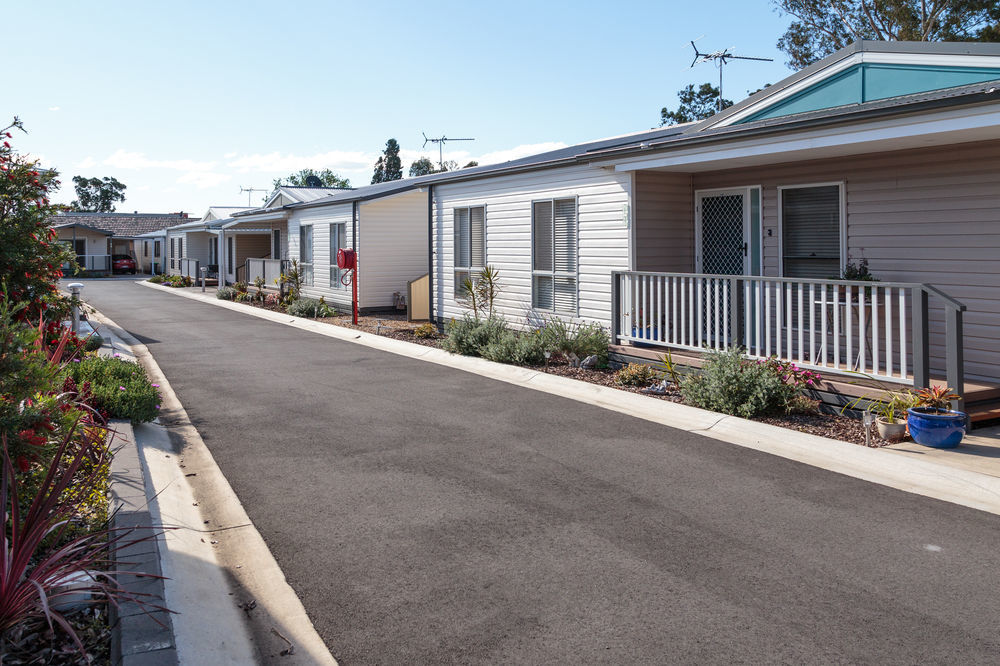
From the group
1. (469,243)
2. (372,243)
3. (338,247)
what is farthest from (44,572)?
(338,247)

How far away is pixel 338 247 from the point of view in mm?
23000

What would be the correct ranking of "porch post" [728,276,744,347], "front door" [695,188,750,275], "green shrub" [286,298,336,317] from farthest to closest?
"green shrub" [286,298,336,317] < "front door" [695,188,750,275] < "porch post" [728,276,744,347]

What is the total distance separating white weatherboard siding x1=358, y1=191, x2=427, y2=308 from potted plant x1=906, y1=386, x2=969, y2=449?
629 inches

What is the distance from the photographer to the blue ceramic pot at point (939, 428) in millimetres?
7332

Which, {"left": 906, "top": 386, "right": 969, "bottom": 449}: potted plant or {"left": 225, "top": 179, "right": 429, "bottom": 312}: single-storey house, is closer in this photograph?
{"left": 906, "top": 386, "right": 969, "bottom": 449}: potted plant

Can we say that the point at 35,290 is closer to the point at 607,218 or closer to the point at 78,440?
the point at 78,440

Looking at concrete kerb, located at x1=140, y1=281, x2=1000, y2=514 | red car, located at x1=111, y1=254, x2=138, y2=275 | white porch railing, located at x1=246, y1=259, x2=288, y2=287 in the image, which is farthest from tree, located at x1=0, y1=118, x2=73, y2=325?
red car, located at x1=111, y1=254, x2=138, y2=275

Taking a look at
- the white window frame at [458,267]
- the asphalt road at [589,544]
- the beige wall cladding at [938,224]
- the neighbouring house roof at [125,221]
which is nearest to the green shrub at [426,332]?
the white window frame at [458,267]

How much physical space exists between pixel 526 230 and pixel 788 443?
25.0 feet

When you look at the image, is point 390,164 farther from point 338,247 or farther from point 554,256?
point 554,256

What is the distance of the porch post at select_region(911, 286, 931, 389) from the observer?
26.0ft

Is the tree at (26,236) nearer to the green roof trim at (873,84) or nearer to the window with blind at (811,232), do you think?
the window with blind at (811,232)

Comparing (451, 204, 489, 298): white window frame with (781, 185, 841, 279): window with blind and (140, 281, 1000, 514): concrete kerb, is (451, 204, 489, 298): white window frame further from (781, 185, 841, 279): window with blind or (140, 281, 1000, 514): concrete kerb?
(781, 185, 841, 279): window with blind

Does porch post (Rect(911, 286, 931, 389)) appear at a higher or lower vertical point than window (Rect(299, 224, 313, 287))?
lower
